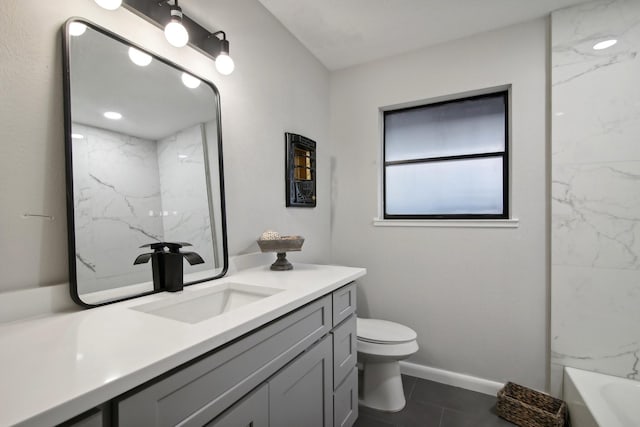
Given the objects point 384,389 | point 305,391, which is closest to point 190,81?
point 305,391

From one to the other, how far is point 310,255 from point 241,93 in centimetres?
126

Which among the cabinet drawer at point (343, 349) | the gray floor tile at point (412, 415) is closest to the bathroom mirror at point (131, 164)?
the cabinet drawer at point (343, 349)

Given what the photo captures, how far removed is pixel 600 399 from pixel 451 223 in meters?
1.21

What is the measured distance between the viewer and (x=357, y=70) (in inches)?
101

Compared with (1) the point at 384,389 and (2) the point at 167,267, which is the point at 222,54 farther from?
(1) the point at 384,389

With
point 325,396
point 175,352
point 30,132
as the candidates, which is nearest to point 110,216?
point 30,132

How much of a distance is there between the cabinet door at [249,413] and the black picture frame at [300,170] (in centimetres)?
132

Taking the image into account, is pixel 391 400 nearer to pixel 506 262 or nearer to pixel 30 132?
pixel 506 262

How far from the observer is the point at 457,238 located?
2205 millimetres

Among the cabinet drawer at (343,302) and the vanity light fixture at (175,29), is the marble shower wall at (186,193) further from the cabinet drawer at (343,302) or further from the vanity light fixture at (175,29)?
the cabinet drawer at (343,302)

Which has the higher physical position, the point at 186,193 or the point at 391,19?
the point at 391,19

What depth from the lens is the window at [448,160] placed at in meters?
2.20

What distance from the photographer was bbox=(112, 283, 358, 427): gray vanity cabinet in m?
0.67

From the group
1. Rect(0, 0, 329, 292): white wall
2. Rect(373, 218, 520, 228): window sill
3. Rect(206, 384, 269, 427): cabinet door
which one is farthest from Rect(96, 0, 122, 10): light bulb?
Rect(373, 218, 520, 228): window sill
